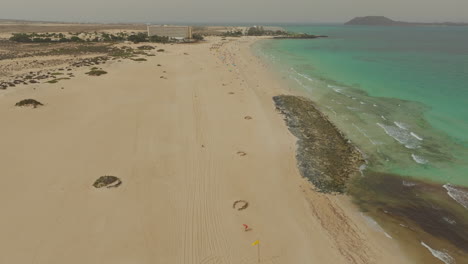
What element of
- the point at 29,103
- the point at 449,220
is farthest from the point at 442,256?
Result: the point at 29,103

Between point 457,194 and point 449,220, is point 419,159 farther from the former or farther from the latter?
point 449,220

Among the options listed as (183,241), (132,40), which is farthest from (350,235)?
(132,40)

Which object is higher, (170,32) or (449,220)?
(170,32)

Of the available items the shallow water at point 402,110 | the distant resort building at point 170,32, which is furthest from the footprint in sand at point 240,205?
the distant resort building at point 170,32

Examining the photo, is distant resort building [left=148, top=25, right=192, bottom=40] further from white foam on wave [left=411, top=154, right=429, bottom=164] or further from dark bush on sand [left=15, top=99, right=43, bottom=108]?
white foam on wave [left=411, top=154, right=429, bottom=164]

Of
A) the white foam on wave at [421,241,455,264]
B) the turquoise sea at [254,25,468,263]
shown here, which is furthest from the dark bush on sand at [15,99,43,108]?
the white foam on wave at [421,241,455,264]

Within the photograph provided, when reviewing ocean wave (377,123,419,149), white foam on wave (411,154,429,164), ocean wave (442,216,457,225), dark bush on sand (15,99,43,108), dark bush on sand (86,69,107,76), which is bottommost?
ocean wave (442,216,457,225)
